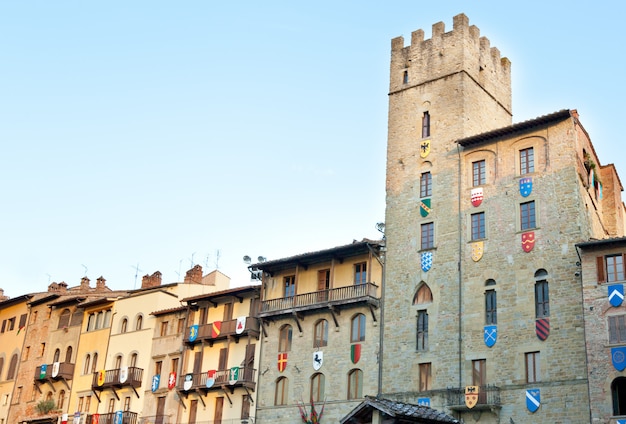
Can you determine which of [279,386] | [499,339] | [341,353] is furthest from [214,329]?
[499,339]

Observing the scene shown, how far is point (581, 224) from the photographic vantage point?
35938 millimetres

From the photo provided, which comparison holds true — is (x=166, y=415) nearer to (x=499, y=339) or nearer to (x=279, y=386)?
(x=279, y=386)

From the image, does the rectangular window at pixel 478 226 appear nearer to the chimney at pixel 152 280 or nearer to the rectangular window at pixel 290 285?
the rectangular window at pixel 290 285

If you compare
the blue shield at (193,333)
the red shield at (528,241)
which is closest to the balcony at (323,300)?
the blue shield at (193,333)

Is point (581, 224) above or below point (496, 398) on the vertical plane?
above

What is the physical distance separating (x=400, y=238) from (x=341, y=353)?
6.41m

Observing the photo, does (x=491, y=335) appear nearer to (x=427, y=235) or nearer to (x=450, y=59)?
(x=427, y=235)

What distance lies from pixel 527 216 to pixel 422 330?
7133 millimetres

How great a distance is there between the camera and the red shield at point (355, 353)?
4112 centimetres

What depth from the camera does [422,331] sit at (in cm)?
3938

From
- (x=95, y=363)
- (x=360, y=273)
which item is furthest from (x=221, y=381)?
(x=95, y=363)

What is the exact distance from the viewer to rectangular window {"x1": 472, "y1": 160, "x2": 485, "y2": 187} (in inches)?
1570

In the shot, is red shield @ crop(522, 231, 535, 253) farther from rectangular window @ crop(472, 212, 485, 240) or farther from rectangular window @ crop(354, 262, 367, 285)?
rectangular window @ crop(354, 262, 367, 285)

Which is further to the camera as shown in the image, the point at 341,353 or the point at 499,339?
the point at 341,353
